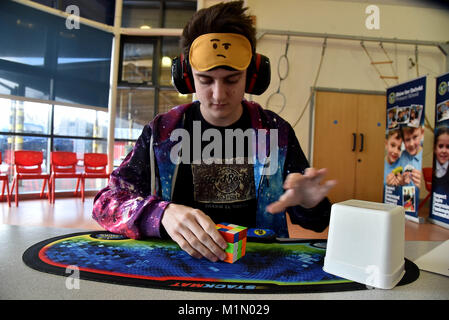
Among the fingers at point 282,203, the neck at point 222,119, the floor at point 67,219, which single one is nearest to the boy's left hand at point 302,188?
the fingers at point 282,203

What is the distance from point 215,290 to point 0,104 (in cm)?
560

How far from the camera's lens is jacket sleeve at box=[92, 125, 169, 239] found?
0.81 meters

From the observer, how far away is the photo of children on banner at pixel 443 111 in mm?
3631

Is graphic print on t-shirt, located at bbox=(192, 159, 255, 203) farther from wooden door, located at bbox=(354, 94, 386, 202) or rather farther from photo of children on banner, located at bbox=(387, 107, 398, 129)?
wooden door, located at bbox=(354, 94, 386, 202)

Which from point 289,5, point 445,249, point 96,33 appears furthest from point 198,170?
point 96,33

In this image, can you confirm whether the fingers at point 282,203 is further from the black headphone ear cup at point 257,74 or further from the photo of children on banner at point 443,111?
the photo of children on banner at point 443,111

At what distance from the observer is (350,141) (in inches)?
201

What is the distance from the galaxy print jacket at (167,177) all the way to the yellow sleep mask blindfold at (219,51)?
0.29 meters

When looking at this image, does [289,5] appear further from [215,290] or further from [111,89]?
[215,290]

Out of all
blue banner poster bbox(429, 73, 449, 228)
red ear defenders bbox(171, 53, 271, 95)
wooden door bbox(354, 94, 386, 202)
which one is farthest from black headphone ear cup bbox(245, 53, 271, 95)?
wooden door bbox(354, 94, 386, 202)

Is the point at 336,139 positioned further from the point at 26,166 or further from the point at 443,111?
the point at 26,166

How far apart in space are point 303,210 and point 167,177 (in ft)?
1.64

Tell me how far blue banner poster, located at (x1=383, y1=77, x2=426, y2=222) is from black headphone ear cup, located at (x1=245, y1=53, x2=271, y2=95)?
11.4ft

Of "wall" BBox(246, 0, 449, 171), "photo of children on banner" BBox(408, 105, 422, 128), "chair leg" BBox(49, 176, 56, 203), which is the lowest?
"chair leg" BBox(49, 176, 56, 203)
